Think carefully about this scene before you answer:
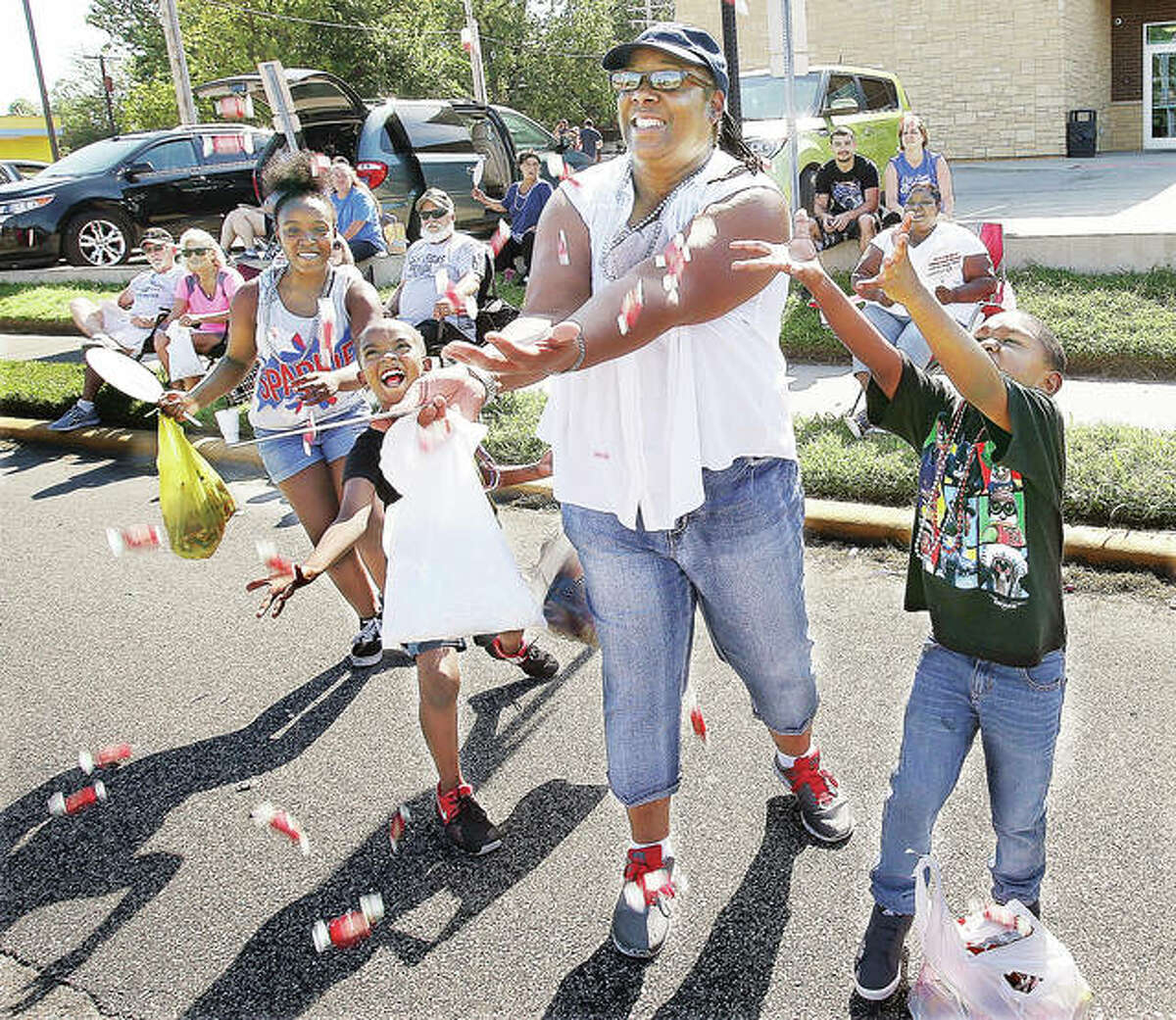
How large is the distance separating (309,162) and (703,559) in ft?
7.85

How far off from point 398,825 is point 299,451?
4.75 ft

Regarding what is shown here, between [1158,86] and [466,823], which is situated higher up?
[1158,86]

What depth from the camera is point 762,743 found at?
358cm

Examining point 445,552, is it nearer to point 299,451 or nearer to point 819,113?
point 299,451

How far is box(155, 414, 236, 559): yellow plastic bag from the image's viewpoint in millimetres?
3574

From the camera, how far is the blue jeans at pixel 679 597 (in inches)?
102

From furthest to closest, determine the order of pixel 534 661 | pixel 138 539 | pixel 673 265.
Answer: pixel 534 661 < pixel 138 539 < pixel 673 265

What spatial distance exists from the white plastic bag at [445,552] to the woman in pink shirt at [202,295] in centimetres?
553

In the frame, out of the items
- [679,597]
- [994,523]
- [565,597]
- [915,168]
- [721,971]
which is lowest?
[721,971]

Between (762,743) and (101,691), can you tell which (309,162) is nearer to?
(101,691)

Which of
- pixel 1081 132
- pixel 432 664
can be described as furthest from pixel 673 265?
pixel 1081 132

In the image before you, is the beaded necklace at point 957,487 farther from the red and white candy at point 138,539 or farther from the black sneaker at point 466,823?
the red and white candy at point 138,539

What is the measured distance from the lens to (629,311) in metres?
2.13

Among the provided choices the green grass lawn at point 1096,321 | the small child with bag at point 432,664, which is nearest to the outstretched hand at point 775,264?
the small child with bag at point 432,664
